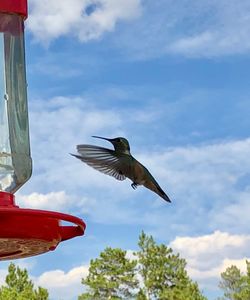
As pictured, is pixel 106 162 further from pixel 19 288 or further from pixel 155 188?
pixel 19 288

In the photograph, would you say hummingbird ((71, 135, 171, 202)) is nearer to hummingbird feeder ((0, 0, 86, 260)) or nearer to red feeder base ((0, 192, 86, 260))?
hummingbird feeder ((0, 0, 86, 260))

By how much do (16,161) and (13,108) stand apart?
0.20 m

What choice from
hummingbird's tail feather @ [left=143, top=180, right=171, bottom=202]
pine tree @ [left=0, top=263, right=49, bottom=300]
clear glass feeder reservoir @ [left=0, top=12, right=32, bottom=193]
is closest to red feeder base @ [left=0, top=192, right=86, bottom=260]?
clear glass feeder reservoir @ [left=0, top=12, right=32, bottom=193]

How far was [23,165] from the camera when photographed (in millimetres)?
2826

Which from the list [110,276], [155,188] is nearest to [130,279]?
[110,276]

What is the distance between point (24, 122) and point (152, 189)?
3.92 ft

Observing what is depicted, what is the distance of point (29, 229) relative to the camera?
85.0 inches

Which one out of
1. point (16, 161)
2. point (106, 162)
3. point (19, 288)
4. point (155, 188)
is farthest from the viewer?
point (19, 288)

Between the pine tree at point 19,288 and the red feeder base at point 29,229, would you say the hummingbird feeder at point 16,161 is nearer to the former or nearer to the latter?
the red feeder base at point 29,229

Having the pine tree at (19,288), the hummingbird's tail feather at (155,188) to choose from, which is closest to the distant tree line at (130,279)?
the pine tree at (19,288)

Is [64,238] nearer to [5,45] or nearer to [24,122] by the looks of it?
[24,122]

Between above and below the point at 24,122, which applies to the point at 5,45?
above

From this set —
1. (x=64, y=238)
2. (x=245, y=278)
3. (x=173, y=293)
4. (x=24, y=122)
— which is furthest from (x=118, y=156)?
(x=245, y=278)

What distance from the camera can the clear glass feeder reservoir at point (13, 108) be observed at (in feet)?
9.07
